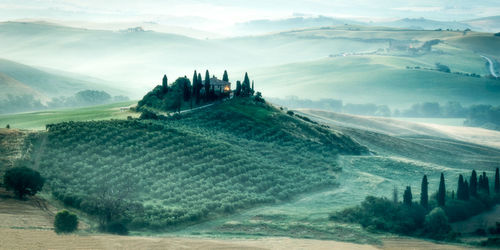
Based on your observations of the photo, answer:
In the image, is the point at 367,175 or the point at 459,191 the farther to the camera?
the point at 367,175

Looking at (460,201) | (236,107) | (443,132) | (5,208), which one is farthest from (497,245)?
(443,132)

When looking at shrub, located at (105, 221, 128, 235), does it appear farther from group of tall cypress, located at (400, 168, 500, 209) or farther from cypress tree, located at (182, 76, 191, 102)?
cypress tree, located at (182, 76, 191, 102)

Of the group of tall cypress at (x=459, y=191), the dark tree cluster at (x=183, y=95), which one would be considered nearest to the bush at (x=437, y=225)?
the group of tall cypress at (x=459, y=191)

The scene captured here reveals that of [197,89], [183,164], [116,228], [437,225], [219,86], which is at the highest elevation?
[219,86]

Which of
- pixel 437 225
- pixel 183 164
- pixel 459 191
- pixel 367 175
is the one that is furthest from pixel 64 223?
pixel 367 175

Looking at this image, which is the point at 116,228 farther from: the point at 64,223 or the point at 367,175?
the point at 367,175

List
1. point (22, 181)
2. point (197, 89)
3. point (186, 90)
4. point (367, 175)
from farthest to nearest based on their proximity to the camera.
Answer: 1. point (197, 89)
2. point (186, 90)
3. point (367, 175)
4. point (22, 181)
